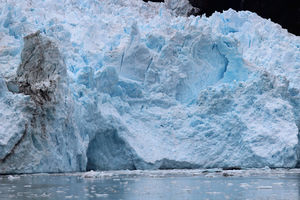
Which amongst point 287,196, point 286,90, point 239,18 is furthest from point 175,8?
point 287,196

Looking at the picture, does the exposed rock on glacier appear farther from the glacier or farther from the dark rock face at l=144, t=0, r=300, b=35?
the dark rock face at l=144, t=0, r=300, b=35

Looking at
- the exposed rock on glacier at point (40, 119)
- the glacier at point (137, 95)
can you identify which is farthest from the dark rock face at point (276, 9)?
the exposed rock on glacier at point (40, 119)

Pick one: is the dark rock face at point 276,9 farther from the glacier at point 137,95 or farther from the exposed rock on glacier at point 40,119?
the exposed rock on glacier at point 40,119

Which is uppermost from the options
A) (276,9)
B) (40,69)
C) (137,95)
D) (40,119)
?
(276,9)

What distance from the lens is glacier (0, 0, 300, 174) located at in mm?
11078

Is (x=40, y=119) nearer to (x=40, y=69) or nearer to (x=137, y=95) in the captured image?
(x=40, y=69)

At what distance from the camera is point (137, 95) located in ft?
44.5

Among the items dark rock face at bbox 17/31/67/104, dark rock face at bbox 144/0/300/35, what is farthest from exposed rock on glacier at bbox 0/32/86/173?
dark rock face at bbox 144/0/300/35

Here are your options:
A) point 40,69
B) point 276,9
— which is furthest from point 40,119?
point 276,9

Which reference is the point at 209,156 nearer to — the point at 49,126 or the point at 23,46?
the point at 49,126

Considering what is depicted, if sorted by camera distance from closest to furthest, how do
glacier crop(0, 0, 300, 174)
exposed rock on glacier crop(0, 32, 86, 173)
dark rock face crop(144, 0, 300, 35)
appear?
exposed rock on glacier crop(0, 32, 86, 173) < glacier crop(0, 0, 300, 174) < dark rock face crop(144, 0, 300, 35)

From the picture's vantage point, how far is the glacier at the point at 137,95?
11078 mm

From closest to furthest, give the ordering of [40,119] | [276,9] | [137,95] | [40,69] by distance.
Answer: [40,119]
[40,69]
[137,95]
[276,9]

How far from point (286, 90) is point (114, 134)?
4437 millimetres
